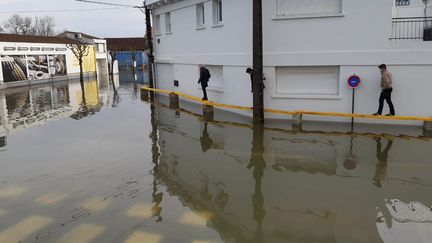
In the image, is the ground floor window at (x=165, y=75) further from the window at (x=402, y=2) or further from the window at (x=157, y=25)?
the window at (x=402, y=2)

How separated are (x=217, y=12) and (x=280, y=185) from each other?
9.84 m

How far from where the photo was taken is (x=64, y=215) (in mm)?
5980

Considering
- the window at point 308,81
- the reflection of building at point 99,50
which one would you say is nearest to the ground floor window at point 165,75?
the window at point 308,81

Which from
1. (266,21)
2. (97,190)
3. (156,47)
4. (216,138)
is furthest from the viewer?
(156,47)

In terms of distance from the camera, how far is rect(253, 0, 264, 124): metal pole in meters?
11.8

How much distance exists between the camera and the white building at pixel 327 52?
36.7 ft

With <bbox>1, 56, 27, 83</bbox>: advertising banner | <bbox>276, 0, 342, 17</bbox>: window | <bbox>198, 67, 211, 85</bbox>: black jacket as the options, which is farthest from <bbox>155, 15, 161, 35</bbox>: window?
<bbox>1, 56, 27, 83</bbox>: advertising banner

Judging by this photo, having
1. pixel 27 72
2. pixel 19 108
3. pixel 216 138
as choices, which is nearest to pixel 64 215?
pixel 216 138

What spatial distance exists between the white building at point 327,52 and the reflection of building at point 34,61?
795 inches

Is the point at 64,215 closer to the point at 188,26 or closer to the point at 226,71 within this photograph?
the point at 226,71

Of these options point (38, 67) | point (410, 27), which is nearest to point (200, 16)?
point (410, 27)

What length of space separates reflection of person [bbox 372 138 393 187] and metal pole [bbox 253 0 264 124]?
12.3 feet

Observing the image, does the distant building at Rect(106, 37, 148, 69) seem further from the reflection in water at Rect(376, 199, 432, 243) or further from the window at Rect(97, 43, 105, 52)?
the reflection in water at Rect(376, 199, 432, 243)

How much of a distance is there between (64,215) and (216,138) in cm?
538
